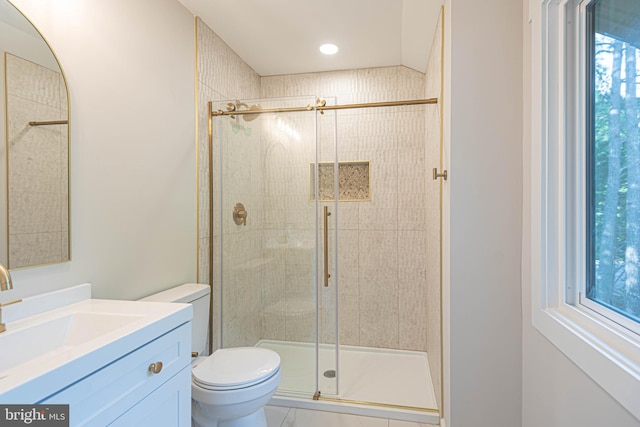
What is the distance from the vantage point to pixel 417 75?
2.84 meters

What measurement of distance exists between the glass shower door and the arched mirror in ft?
3.34

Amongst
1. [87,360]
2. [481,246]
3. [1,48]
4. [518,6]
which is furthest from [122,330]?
[518,6]

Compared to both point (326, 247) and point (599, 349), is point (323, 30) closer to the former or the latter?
point (326, 247)

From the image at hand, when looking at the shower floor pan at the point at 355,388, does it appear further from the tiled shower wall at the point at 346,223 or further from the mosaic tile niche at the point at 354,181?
the mosaic tile niche at the point at 354,181

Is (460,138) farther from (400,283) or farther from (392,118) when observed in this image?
(400,283)

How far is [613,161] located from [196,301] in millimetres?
1889

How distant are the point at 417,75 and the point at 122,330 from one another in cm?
280

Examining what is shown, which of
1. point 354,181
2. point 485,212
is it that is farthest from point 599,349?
point 354,181

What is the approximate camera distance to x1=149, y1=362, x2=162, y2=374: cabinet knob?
976mm

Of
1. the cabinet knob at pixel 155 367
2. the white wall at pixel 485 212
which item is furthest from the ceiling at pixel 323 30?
the cabinet knob at pixel 155 367

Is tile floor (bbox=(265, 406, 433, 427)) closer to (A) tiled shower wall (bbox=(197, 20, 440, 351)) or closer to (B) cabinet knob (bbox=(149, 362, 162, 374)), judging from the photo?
(A) tiled shower wall (bbox=(197, 20, 440, 351))

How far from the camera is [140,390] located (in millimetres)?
935

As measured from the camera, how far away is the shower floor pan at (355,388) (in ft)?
6.63

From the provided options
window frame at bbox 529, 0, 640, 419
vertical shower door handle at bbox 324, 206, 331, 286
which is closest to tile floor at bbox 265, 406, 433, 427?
vertical shower door handle at bbox 324, 206, 331, 286
